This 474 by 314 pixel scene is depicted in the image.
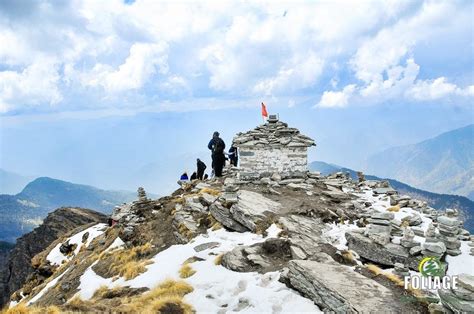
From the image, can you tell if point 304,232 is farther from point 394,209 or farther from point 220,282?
point 394,209

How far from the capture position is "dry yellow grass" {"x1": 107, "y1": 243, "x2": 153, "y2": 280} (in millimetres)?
15660

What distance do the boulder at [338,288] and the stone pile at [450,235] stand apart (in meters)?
4.37

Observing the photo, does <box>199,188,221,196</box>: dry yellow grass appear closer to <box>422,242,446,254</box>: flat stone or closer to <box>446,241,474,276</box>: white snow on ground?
<box>422,242,446,254</box>: flat stone

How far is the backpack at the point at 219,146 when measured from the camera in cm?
2951

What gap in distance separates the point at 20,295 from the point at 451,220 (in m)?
31.6

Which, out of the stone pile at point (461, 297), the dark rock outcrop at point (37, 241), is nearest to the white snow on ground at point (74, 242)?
the dark rock outcrop at point (37, 241)

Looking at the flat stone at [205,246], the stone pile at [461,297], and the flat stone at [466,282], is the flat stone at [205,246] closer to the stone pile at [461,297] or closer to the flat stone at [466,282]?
the stone pile at [461,297]

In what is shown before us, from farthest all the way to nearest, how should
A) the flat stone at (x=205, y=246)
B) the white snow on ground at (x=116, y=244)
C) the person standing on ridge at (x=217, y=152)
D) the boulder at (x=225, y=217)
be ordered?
the person standing on ridge at (x=217, y=152)
the white snow on ground at (x=116, y=244)
the boulder at (x=225, y=217)
the flat stone at (x=205, y=246)

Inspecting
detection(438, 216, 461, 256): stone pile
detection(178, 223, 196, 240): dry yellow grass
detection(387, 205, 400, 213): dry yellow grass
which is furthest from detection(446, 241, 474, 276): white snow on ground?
detection(178, 223, 196, 240): dry yellow grass

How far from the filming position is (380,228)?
47.2 ft

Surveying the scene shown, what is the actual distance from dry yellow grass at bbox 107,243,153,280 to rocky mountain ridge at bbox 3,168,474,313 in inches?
2.8

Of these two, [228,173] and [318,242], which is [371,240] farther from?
[228,173]

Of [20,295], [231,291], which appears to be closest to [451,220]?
[231,291]

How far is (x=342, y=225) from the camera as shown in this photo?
17.1m
